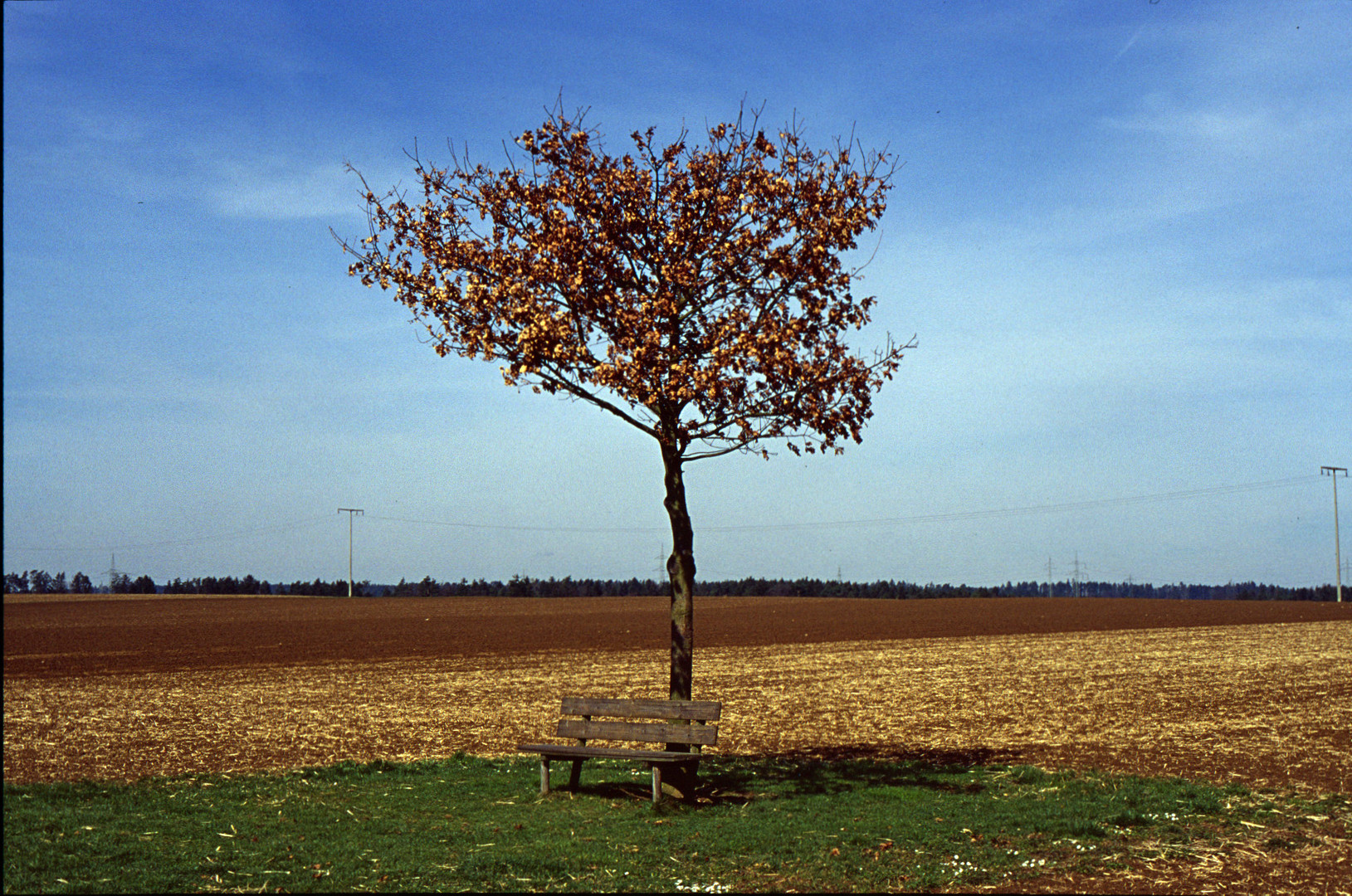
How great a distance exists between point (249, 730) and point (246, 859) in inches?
456

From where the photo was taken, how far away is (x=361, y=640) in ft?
163

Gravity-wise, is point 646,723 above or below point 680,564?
below

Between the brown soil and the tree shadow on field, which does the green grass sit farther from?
the brown soil

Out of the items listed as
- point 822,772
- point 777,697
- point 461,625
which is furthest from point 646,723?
point 461,625

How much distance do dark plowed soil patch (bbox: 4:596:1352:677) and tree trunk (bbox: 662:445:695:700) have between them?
27.4 m

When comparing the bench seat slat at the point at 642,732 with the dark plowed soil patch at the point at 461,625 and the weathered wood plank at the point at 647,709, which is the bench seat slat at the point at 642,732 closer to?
the weathered wood plank at the point at 647,709

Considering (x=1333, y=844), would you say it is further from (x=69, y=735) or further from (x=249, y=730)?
(x=69, y=735)

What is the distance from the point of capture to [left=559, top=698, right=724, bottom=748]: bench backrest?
41.4ft

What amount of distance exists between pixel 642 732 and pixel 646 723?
0.23 meters

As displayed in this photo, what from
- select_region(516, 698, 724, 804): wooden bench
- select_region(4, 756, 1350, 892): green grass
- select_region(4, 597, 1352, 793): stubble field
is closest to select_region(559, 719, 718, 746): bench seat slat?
select_region(516, 698, 724, 804): wooden bench

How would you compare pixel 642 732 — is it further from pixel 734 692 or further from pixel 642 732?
pixel 734 692

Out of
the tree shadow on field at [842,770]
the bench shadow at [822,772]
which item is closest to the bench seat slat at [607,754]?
the bench shadow at [822,772]

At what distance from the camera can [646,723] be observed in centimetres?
1273

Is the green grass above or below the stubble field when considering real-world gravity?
above
